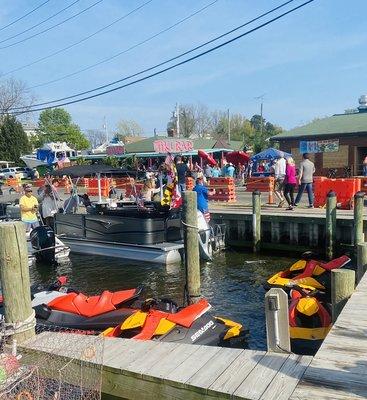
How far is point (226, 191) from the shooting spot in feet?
61.1

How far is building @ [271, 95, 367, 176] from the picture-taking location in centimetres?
2467

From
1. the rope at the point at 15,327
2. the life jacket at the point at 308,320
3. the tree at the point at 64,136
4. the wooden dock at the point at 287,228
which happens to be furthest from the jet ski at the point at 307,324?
the tree at the point at 64,136

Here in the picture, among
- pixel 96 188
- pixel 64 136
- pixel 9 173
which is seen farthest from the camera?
pixel 64 136

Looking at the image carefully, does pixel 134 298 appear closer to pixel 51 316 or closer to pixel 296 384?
pixel 51 316

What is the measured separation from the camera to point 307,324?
673cm

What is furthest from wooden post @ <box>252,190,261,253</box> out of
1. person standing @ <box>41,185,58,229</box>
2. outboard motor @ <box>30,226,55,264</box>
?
person standing @ <box>41,185,58,229</box>

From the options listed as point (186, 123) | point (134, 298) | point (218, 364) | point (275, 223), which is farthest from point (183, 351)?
point (186, 123)

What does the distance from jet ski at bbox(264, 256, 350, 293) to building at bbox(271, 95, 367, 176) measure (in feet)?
55.2

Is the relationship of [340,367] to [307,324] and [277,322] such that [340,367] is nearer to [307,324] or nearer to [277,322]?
[277,322]

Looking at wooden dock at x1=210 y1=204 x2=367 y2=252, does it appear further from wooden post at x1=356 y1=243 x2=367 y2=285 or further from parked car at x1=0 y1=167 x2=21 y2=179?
parked car at x1=0 y1=167 x2=21 y2=179

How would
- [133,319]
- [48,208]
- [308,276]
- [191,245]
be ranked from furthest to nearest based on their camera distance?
[48,208] → [191,245] → [308,276] → [133,319]

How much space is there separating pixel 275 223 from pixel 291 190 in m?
1.94

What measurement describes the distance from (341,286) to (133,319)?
Answer: 2.58m

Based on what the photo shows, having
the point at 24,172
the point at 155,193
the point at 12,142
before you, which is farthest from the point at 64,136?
the point at 155,193
